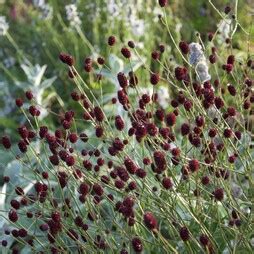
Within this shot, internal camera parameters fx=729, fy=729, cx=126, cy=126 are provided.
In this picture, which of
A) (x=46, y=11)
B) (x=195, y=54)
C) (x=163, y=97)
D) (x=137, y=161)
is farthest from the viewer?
(x=46, y=11)

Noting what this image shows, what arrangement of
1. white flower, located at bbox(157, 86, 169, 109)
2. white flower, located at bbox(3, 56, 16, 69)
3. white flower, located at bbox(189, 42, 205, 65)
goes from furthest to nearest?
white flower, located at bbox(3, 56, 16, 69) < white flower, located at bbox(157, 86, 169, 109) < white flower, located at bbox(189, 42, 205, 65)

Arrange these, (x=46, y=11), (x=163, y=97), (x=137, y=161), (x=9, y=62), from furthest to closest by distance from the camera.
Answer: (x=9, y=62) → (x=46, y=11) → (x=163, y=97) → (x=137, y=161)

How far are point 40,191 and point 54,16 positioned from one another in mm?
3502

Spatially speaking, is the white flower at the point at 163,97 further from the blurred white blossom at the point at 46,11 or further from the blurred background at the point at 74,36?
the blurred white blossom at the point at 46,11

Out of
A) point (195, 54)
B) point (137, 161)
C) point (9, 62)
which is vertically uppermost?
point (195, 54)

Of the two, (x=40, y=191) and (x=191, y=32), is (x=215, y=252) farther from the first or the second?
(x=191, y=32)

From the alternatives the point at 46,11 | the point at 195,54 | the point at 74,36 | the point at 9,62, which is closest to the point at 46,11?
the point at 46,11

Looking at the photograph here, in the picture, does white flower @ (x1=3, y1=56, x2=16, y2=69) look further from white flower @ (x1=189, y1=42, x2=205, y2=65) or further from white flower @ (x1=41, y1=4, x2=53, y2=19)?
white flower @ (x1=189, y1=42, x2=205, y2=65)

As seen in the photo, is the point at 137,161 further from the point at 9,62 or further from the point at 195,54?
the point at 9,62

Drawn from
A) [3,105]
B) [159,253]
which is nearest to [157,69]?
[3,105]

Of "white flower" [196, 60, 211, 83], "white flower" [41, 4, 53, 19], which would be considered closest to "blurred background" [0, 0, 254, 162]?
A: "white flower" [41, 4, 53, 19]

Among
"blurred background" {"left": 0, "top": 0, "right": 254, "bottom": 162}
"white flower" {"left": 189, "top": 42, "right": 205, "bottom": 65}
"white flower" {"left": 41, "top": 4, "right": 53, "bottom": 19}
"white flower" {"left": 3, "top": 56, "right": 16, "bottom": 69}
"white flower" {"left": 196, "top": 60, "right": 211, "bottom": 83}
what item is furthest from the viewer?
"white flower" {"left": 3, "top": 56, "right": 16, "bottom": 69}

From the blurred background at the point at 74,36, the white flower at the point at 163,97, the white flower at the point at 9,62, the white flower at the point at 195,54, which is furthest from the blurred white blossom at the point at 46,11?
the white flower at the point at 195,54

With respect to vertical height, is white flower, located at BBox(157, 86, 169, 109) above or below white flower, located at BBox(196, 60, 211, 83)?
below
